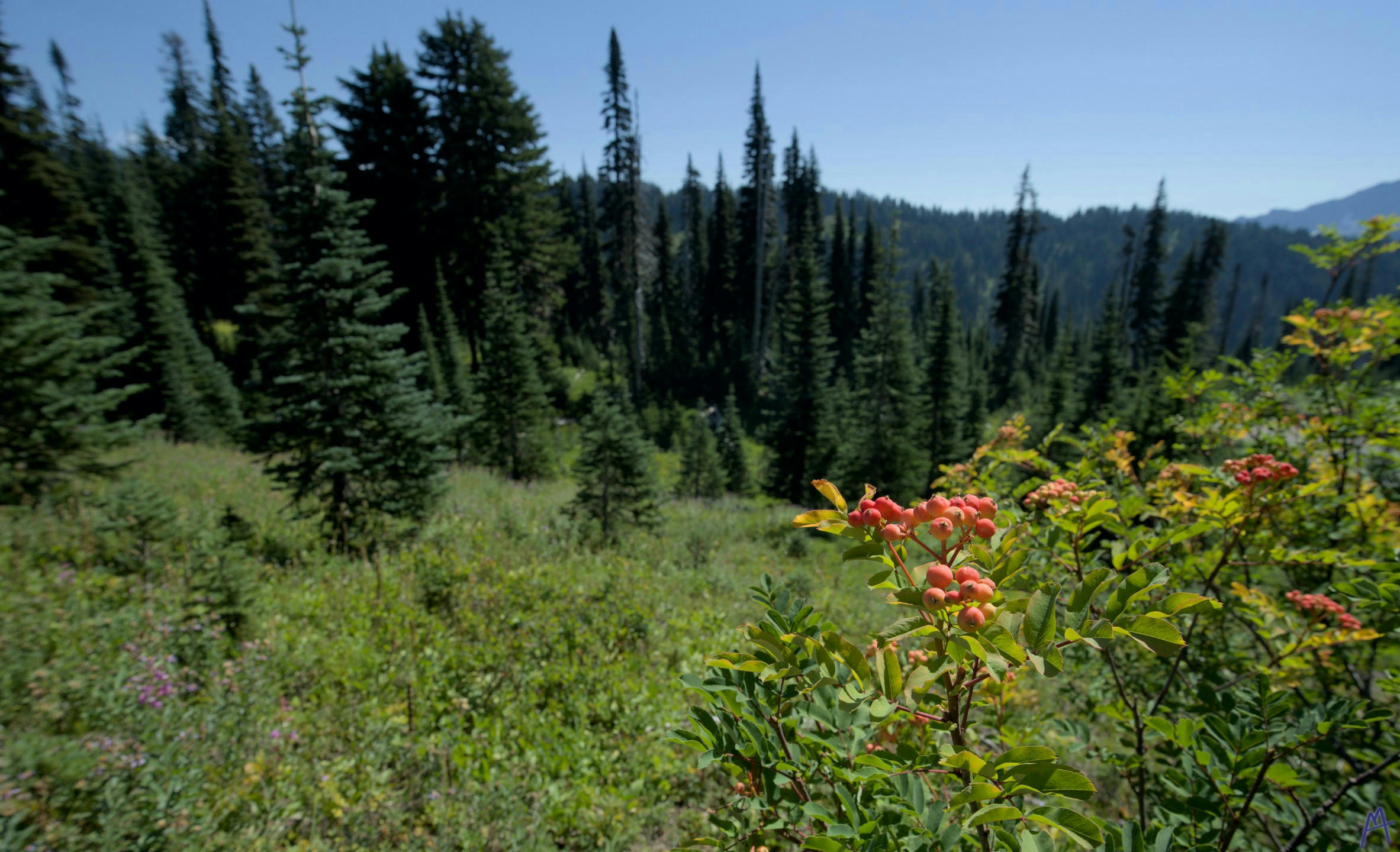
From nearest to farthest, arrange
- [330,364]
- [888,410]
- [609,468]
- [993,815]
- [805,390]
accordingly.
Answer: [993,815] < [330,364] < [609,468] < [888,410] < [805,390]

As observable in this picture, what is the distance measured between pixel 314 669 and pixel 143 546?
2.59 m

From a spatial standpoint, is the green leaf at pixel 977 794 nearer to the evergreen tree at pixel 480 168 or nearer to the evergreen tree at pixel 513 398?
the evergreen tree at pixel 513 398


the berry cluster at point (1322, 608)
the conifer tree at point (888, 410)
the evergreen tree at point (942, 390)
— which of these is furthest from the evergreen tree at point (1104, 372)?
the berry cluster at point (1322, 608)

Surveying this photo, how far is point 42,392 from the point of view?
6.29 m

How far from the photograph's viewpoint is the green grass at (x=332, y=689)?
2756 mm

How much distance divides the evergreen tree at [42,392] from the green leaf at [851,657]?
9443 millimetres

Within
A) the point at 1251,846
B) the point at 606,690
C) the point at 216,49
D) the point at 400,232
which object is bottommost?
the point at 606,690

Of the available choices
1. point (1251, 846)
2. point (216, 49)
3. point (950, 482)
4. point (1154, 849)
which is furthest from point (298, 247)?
point (216, 49)

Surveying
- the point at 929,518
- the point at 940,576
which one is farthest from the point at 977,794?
the point at 929,518

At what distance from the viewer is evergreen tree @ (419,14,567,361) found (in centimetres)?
2495

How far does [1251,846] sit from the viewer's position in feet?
6.81

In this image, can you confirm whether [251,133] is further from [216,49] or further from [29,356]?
[29,356]

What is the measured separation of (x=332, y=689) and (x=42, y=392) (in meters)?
6.06

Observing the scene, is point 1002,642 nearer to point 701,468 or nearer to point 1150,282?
point 701,468
